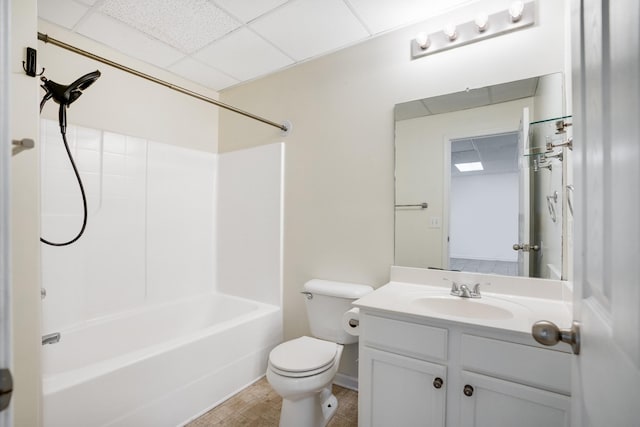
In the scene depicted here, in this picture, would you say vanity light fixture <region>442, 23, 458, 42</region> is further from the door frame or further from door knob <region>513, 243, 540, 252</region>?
door knob <region>513, 243, 540, 252</region>

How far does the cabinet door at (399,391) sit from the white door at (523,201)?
743 mm

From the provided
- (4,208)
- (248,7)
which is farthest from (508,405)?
(248,7)

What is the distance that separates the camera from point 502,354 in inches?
46.4

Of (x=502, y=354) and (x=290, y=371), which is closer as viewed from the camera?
(x=502, y=354)

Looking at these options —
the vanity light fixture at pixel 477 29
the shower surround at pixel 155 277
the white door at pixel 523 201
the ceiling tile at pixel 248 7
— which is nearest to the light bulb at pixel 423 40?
the vanity light fixture at pixel 477 29

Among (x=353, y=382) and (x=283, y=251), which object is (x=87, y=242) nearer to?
(x=283, y=251)

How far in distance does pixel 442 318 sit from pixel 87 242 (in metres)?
2.27

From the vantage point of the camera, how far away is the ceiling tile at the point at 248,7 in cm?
172

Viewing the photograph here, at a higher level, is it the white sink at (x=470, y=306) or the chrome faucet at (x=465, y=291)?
the chrome faucet at (x=465, y=291)

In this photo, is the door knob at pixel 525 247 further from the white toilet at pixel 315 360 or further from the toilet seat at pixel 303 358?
the toilet seat at pixel 303 358

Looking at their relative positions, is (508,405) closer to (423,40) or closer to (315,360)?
(315,360)

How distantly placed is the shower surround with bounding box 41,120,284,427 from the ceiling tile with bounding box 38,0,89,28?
Result: 62 cm

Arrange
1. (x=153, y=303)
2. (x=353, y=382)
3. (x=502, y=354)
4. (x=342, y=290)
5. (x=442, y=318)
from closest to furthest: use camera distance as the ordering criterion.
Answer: (x=502, y=354), (x=442, y=318), (x=342, y=290), (x=353, y=382), (x=153, y=303)

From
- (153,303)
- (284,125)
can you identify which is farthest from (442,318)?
(153,303)
